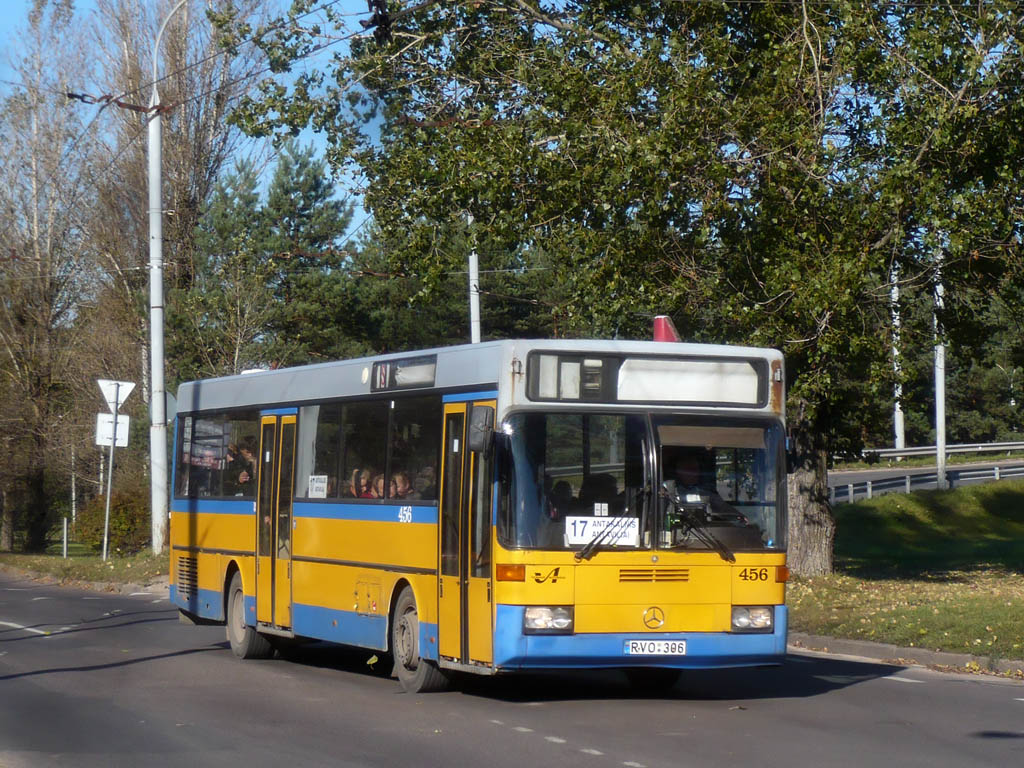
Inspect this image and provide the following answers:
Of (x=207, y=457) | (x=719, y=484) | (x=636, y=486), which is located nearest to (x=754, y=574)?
(x=719, y=484)

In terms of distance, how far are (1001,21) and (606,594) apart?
31.5 feet

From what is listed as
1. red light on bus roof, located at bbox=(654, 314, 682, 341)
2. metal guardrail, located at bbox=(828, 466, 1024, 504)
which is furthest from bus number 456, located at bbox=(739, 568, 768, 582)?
metal guardrail, located at bbox=(828, 466, 1024, 504)

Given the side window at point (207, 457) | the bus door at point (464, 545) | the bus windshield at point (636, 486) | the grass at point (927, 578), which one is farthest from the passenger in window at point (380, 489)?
the grass at point (927, 578)

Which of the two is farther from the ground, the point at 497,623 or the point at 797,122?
the point at 797,122

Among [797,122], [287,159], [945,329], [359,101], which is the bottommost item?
[945,329]

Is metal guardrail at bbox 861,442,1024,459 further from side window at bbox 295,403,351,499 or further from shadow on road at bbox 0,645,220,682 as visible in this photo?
side window at bbox 295,403,351,499

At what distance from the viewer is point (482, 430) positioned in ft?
34.4

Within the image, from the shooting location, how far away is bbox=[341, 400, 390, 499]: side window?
502 inches

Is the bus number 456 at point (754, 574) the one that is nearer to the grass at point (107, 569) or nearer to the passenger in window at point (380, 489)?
the passenger in window at point (380, 489)

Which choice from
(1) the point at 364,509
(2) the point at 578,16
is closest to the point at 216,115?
(2) the point at 578,16

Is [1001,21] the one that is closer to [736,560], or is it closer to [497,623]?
[736,560]

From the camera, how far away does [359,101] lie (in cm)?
2264

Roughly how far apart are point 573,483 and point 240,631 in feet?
20.1

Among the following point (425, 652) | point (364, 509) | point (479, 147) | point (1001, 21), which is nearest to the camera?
point (425, 652)
